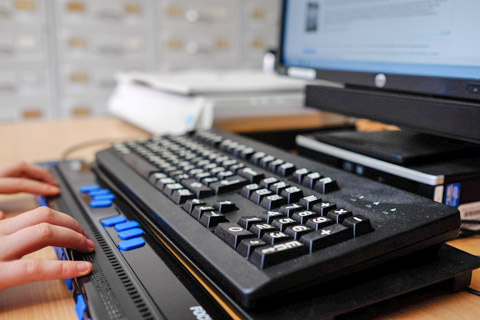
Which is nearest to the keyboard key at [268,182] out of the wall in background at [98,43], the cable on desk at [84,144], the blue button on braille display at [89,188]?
the blue button on braille display at [89,188]

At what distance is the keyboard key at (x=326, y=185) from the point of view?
1.31ft

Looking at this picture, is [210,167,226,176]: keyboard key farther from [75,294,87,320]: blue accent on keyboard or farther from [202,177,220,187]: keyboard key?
[75,294,87,320]: blue accent on keyboard

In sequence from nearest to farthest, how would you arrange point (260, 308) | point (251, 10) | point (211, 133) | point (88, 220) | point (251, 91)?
point (260, 308) → point (88, 220) → point (211, 133) → point (251, 91) → point (251, 10)

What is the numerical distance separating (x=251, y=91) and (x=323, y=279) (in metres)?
0.64

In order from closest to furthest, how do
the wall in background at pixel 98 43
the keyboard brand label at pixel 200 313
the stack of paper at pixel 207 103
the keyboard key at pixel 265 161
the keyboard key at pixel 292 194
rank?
1. the keyboard brand label at pixel 200 313
2. the keyboard key at pixel 292 194
3. the keyboard key at pixel 265 161
4. the stack of paper at pixel 207 103
5. the wall in background at pixel 98 43

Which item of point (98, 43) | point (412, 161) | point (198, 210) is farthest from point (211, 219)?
→ point (98, 43)

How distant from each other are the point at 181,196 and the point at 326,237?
158mm

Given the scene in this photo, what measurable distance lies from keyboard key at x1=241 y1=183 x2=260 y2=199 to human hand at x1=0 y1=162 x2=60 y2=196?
26cm

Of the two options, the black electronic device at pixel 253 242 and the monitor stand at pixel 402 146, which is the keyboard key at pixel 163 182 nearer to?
the black electronic device at pixel 253 242

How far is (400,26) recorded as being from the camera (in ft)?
1.59

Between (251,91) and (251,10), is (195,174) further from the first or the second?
(251,10)

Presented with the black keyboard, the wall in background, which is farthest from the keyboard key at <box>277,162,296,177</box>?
the wall in background

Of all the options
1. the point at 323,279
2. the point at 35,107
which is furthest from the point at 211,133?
the point at 35,107

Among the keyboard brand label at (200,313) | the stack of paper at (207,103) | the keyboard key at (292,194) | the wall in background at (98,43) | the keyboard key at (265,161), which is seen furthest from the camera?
the wall in background at (98,43)
